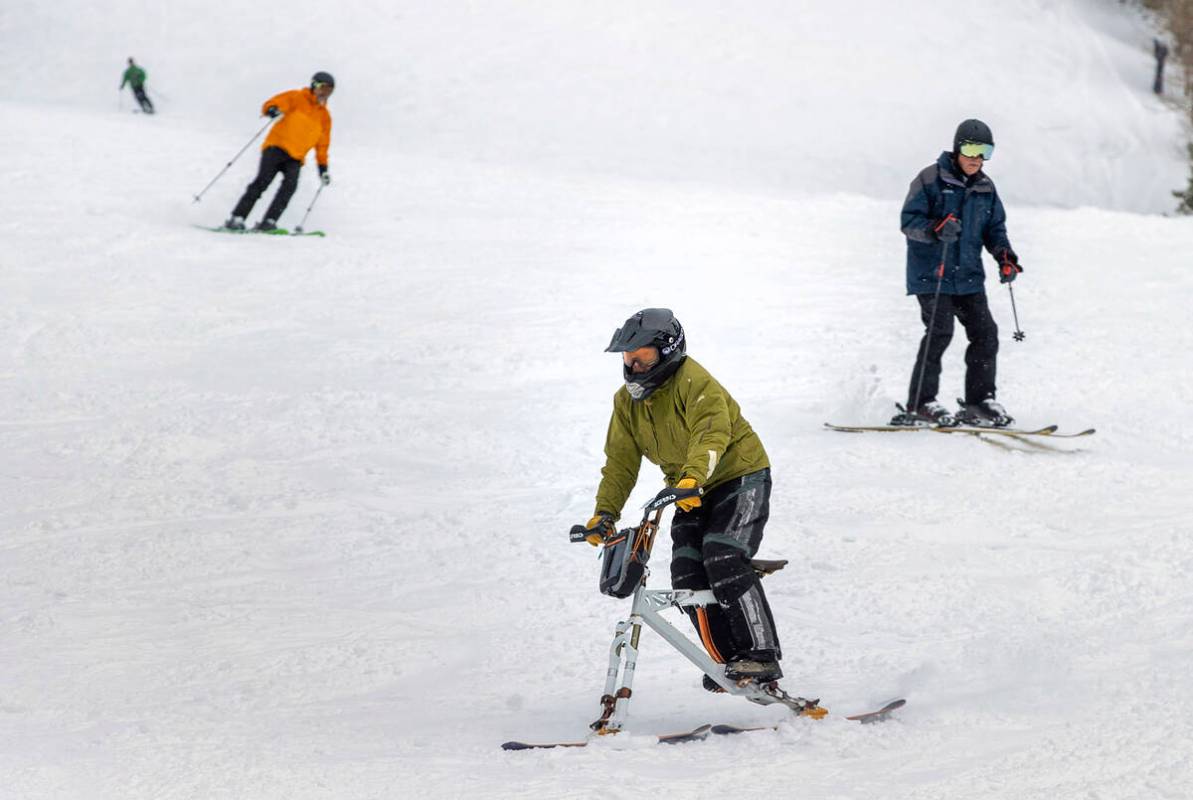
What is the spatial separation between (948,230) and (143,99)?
2234cm

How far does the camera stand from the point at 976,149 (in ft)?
24.5

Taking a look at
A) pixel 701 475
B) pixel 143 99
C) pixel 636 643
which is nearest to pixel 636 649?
pixel 636 643

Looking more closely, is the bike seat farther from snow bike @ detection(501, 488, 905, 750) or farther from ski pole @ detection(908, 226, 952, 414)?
ski pole @ detection(908, 226, 952, 414)

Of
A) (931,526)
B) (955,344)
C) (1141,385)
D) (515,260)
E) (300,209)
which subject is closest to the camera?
(931,526)

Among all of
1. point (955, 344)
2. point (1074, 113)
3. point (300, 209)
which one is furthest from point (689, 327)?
point (1074, 113)

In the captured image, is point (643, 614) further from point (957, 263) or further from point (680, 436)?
point (957, 263)

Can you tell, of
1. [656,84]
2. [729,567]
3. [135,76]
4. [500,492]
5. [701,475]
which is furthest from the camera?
[656,84]

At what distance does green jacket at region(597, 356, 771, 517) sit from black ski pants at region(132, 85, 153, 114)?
77.9 feet

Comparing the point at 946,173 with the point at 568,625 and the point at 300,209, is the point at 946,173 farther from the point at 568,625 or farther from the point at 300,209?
the point at 300,209

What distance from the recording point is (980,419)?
8.19 m

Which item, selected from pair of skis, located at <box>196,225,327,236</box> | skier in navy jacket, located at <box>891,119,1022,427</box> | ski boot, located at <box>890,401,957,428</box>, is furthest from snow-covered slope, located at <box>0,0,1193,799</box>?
skier in navy jacket, located at <box>891,119,1022,427</box>

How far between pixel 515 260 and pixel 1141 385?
615 centimetres

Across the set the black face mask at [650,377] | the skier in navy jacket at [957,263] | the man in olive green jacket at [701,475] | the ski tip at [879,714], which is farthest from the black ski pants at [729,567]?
the skier in navy jacket at [957,263]

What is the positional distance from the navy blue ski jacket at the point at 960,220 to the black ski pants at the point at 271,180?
713 cm
